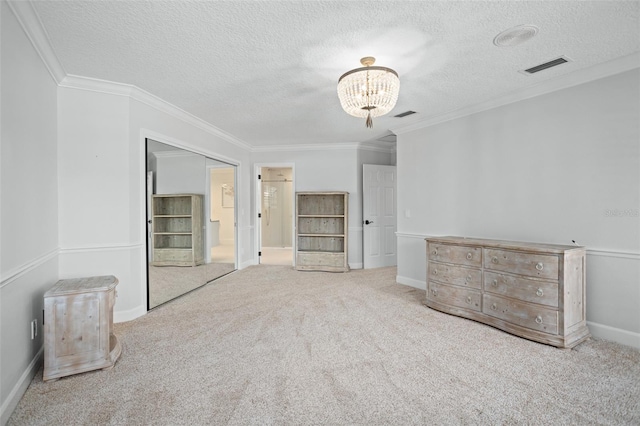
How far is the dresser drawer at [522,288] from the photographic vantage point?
264 cm

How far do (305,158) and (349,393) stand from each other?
4.86 metres

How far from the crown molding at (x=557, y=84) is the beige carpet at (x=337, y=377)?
7.79ft

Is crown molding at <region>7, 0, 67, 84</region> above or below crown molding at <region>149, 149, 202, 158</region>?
above

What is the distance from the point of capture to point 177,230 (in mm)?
4051

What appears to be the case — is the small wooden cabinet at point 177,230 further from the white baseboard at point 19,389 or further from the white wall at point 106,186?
the white baseboard at point 19,389

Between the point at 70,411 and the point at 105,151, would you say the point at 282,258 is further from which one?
the point at 70,411

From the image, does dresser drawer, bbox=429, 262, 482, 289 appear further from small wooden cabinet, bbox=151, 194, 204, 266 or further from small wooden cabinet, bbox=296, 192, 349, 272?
small wooden cabinet, bbox=151, 194, 204, 266

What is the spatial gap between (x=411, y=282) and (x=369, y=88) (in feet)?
10.4

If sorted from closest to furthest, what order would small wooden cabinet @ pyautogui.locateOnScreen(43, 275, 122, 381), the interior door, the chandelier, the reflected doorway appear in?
small wooden cabinet @ pyautogui.locateOnScreen(43, 275, 122, 381), the chandelier, the reflected doorway, the interior door

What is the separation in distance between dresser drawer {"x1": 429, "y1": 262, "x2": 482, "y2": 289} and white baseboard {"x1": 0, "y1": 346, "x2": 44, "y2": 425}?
3.62m

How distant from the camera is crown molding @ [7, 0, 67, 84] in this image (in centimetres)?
191

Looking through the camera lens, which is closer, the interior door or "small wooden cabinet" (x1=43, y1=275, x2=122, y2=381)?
"small wooden cabinet" (x1=43, y1=275, x2=122, y2=381)

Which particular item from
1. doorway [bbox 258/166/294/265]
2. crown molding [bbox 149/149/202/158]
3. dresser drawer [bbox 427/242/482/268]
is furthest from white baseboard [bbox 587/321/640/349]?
doorway [bbox 258/166/294/265]

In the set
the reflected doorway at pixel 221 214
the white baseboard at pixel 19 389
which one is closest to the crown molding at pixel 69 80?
the reflected doorway at pixel 221 214
